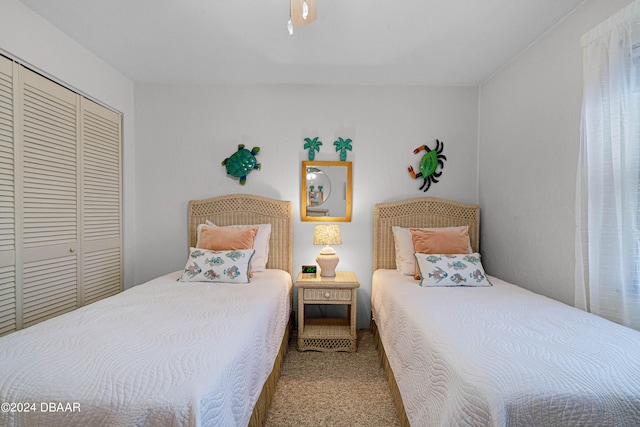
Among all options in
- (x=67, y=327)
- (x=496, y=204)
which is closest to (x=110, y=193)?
(x=67, y=327)

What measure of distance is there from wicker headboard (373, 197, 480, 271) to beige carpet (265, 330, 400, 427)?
0.85 m

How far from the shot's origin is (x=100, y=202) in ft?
8.58

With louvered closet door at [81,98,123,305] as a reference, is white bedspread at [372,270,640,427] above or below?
below

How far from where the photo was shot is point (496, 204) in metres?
2.79

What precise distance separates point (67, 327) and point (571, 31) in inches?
125

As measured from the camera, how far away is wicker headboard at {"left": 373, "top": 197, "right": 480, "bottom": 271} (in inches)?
117

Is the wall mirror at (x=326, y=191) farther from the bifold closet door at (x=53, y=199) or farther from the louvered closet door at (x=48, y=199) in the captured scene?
the louvered closet door at (x=48, y=199)

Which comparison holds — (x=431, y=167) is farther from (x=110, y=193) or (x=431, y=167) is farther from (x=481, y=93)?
(x=110, y=193)

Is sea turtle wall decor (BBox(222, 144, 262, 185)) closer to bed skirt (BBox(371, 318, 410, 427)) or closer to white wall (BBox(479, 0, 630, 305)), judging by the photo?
bed skirt (BBox(371, 318, 410, 427))

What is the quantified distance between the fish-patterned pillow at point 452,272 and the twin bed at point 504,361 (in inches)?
3.4

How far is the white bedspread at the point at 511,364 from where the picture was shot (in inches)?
38.6

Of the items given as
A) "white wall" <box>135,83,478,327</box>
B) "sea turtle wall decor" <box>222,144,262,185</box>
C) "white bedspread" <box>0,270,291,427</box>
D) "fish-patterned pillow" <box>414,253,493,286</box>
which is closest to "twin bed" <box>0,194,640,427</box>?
"white bedspread" <box>0,270,291,427</box>

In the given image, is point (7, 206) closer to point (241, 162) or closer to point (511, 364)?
point (241, 162)

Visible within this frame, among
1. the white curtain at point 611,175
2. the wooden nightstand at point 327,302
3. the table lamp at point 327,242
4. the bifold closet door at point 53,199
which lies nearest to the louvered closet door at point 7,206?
the bifold closet door at point 53,199
